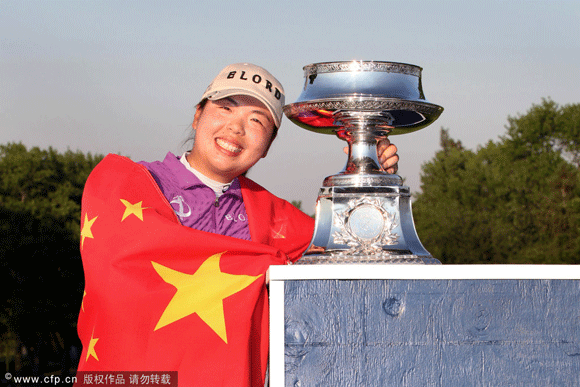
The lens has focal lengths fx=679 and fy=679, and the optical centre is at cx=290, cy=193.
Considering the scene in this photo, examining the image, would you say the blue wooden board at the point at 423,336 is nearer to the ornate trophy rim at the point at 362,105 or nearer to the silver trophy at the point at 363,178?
the silver trophy at the point at 363,178

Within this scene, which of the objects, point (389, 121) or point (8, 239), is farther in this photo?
point (8, 239)

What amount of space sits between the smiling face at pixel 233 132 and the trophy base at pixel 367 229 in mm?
858

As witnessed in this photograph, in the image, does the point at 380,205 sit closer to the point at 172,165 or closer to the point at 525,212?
the point at 172,165

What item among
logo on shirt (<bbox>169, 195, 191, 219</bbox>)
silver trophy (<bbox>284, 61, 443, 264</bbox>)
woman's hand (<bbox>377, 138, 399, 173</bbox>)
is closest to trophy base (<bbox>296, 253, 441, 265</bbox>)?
silver trophy (<bbox>284, 61, 443, 264</bbox>)

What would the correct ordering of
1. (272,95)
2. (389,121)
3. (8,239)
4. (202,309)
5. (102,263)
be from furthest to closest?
1. (8,239)
2. (272,95)
3. (389,121)
4. (102,263)
5. (202,309)

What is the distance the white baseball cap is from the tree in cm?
3053

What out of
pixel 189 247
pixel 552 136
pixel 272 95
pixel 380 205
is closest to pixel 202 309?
pixel 189 247

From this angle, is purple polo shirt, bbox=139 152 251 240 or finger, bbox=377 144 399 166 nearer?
finger, bbox=377 144 399 166

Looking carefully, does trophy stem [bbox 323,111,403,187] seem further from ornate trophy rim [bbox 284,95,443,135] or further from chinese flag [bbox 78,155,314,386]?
chinese flag [bbox 78,155,314,386]

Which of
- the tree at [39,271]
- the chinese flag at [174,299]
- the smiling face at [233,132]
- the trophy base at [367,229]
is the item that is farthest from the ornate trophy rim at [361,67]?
the tree at [39,271]

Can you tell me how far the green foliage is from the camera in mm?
40469

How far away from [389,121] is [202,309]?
3.99 feet

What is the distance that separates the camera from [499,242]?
136 ft

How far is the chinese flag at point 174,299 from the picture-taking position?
2.63 meters
